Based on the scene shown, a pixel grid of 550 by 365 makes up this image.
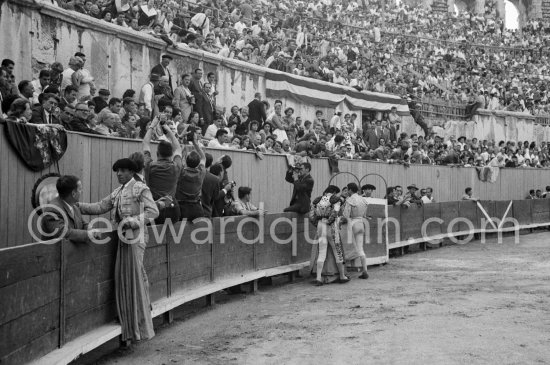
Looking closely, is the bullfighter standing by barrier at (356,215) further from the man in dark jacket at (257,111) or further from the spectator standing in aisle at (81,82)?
the spectator standing in aisle at (81,82)

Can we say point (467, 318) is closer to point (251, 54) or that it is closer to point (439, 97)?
point (251, 54)

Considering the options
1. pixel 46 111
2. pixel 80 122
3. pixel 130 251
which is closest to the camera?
pixel 130 251

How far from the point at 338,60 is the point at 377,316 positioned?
1895cm

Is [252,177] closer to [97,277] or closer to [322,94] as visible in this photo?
[97,277]

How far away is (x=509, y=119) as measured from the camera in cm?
3600

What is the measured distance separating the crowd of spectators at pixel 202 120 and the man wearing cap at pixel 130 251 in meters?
1.26

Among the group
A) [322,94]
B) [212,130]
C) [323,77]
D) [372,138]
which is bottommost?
[212,130]

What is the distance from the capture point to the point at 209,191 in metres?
10.9

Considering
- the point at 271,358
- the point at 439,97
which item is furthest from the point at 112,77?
the point at 439,97

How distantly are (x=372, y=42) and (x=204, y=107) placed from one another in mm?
19560

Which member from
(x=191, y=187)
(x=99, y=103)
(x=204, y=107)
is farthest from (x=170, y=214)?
(x=204, y=107)

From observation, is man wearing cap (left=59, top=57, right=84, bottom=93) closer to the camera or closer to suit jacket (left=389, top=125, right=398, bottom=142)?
the camera

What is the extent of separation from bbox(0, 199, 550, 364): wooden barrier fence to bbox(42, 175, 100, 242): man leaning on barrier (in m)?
0.12

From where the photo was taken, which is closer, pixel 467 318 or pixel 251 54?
pixel 467 318
